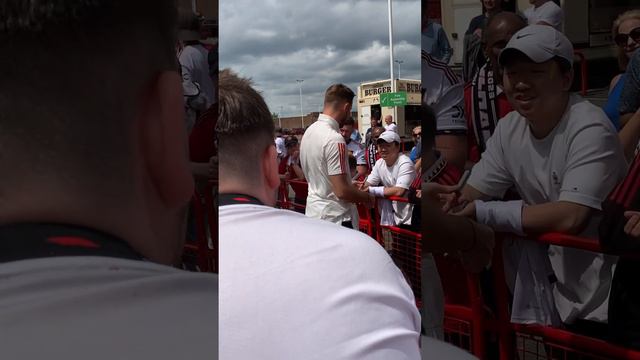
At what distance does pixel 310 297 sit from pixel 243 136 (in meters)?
0.22

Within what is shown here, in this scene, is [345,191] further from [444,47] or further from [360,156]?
[444,47]

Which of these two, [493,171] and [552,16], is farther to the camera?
[493,171]

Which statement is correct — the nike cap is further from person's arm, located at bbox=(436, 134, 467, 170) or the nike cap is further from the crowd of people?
person's arm, located at bbox=(436, 134, 467, 170)

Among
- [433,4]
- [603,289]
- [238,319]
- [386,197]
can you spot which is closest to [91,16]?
[238,319]

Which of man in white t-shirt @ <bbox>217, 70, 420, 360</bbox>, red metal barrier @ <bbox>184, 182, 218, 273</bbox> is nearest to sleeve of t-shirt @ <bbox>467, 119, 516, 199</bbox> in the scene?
man in white t-shirt @ <bbox>217, 70, 420, 360</bbox>

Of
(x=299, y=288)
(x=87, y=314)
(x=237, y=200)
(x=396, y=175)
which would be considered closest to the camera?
(x=87, y=314)

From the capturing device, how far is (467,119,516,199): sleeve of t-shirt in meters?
1.21

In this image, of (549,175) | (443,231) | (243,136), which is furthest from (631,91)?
(243,136)

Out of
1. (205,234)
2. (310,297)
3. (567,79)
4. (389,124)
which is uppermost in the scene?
(567,79)

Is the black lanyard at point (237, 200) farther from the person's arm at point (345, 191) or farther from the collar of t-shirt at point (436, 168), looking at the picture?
the collar of t-shirt at point (436, 168)

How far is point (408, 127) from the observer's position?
808 mm

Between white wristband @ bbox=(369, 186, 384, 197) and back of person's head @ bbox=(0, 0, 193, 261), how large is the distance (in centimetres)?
38

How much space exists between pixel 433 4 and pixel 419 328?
0.56m

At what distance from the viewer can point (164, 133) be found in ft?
1.31
